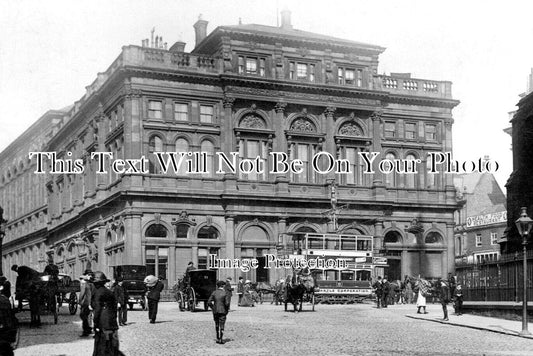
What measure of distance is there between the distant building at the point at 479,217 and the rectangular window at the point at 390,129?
19099 mm

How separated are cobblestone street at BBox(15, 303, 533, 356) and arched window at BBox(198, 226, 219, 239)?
687 inches

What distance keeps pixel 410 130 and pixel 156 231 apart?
1809 cm

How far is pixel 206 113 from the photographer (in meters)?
46.8

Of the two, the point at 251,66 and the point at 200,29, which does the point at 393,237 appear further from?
the point at 200,29

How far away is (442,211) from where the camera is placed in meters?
52.2

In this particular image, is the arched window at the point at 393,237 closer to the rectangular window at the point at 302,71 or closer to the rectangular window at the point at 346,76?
the rectangular window at the point at 346,76

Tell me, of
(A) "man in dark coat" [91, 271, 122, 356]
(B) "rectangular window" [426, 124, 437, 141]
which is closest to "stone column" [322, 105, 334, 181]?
(B) "rectangular window" [426, 124, 437, 141]

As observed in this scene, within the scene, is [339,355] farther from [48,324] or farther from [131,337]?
[48,324]

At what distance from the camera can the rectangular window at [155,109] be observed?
1790 inches

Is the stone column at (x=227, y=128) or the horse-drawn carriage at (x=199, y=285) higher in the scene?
the stone column at (x=227, y=128)

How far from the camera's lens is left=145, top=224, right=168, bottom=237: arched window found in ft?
147

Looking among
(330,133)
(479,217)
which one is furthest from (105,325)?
(479,217)

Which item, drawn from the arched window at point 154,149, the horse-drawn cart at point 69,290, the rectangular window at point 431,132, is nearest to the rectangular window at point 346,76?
the rectangular window at point 431,132

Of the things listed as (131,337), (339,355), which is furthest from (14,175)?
(339,355)
